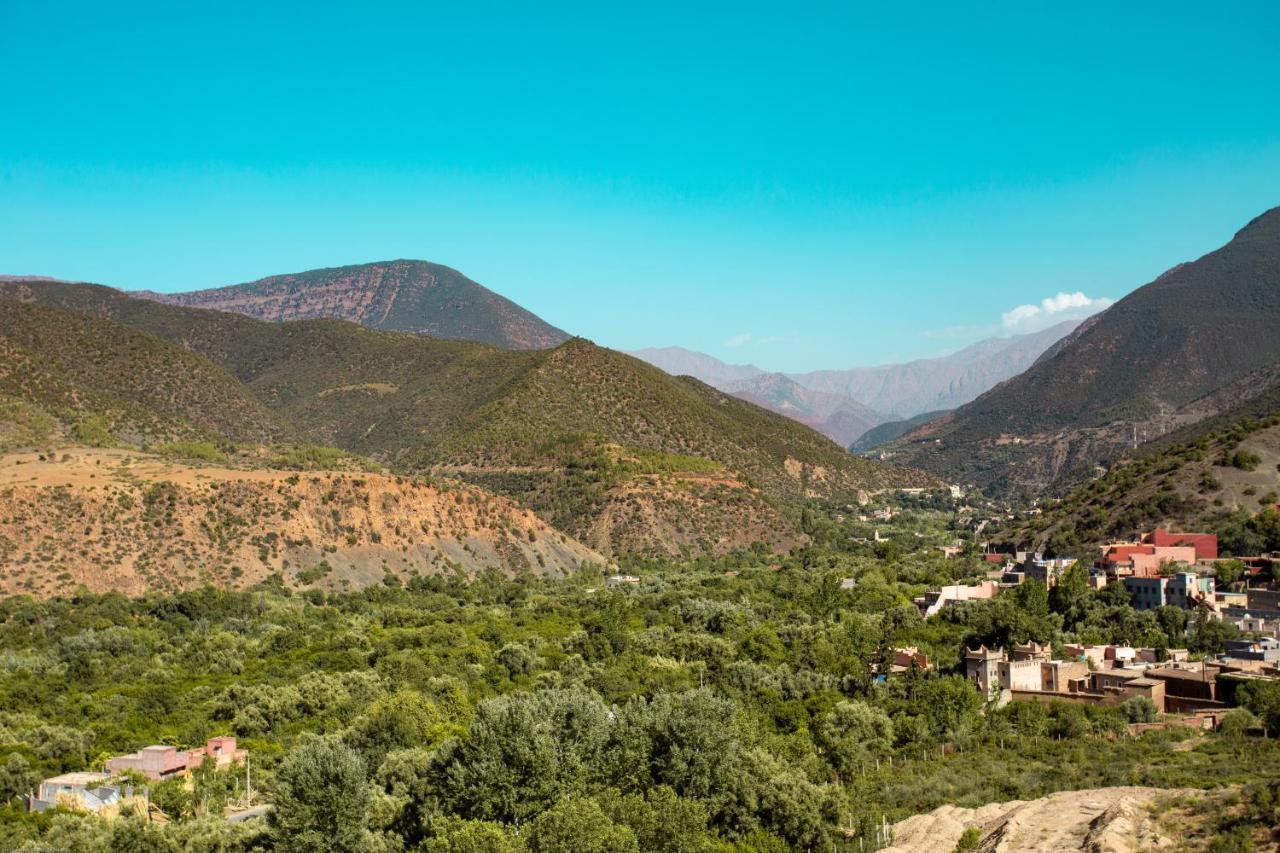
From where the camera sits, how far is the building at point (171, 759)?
38.6 metres

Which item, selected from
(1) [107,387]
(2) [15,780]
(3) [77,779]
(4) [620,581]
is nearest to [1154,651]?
(3) [77,779]

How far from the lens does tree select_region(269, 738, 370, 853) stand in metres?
Result: 29.4

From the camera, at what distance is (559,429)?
124250 millimetres

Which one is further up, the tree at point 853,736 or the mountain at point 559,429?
the mountain at point 559,429

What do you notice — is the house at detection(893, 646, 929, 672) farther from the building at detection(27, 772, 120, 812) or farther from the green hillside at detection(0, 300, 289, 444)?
the green hillside at detection(0, 300, 289, 444)

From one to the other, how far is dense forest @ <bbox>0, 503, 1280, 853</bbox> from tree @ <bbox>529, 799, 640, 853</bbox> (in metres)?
0.07

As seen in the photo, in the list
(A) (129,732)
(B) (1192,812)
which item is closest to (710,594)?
(A) (129,732)

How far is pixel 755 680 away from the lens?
44.8 metres

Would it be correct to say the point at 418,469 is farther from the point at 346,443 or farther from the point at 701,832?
the point at 701,832

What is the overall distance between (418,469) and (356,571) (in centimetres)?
4280

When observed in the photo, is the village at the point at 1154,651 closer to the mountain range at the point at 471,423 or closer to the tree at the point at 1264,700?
the tree at the point at 1264,700

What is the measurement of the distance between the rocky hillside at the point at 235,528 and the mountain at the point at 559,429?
446 inches

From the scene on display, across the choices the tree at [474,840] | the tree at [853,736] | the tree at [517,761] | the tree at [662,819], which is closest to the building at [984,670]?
the tree at [853,736]

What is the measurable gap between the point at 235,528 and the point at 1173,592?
52938mm
